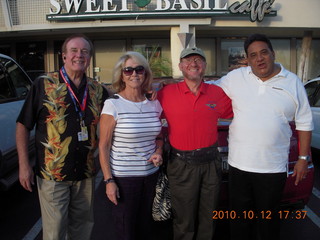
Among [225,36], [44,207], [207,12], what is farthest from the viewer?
[225,36]

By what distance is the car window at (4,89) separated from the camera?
3.89m

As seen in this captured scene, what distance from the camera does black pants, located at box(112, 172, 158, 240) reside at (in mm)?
2119

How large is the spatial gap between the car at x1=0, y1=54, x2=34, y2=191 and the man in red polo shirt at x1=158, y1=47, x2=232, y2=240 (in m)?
2.06

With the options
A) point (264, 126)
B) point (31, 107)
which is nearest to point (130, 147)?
point (31, 107)

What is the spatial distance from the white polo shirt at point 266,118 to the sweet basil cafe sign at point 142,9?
9.50 m

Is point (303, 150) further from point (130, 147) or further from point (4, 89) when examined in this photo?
point (4, 89)

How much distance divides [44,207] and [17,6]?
38.5 ft

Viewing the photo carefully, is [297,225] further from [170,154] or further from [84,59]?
[84,59]

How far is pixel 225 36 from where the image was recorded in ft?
46.2

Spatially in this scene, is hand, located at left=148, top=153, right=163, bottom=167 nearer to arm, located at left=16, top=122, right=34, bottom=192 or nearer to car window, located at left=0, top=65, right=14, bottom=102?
arm, located at left=16, top=122, right=34, bottom=192

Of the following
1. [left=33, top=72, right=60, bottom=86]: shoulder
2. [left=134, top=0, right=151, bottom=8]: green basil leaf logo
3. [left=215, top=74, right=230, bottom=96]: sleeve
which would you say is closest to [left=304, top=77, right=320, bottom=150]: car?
[left=215, top=74, right=230, bottom=96]: sleeve

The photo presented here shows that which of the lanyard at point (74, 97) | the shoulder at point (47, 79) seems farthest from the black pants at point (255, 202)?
the shoulder at point (47, 79)

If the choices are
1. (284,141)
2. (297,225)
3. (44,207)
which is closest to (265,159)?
(284,141)

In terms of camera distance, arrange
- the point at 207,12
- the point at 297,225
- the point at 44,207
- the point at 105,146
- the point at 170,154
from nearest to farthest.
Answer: the point at 105,146
the point at 44,207
the point at 170,154
the point at 297,225
the point at 207,12
